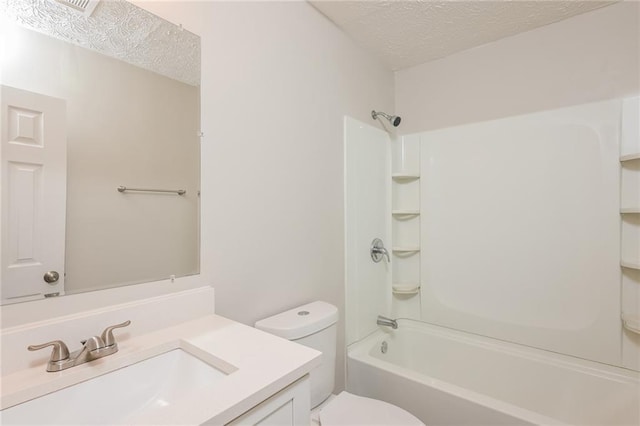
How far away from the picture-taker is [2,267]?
0.73m

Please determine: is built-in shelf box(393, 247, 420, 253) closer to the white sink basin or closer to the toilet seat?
the toilet seat

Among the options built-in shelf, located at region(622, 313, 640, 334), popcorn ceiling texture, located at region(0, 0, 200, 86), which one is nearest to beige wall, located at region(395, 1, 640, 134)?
built-in shelf, located at region(622, 313, 640, 334)

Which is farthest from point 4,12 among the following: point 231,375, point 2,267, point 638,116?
point 638,116

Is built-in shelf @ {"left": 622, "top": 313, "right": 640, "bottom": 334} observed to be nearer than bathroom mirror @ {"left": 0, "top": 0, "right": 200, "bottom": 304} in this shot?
No

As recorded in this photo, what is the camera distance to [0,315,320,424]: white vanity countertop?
58 centimetres

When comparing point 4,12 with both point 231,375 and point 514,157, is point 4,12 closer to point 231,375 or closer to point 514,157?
point 231,375

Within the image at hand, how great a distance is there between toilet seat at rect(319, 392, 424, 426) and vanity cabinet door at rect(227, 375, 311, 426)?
54 centimetres

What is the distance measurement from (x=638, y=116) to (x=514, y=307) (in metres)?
1.21

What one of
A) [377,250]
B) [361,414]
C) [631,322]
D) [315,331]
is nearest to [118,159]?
[315,331]

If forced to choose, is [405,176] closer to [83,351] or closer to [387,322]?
[387,322]

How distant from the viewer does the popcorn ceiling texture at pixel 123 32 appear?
794 millimetres

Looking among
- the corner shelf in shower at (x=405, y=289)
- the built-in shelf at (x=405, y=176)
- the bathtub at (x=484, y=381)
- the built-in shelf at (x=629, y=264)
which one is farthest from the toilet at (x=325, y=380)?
the built-in shelf at (x=629, y=264)

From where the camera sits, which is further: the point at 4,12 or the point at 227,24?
the point at 227,24

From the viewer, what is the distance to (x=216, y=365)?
0.77 metres
